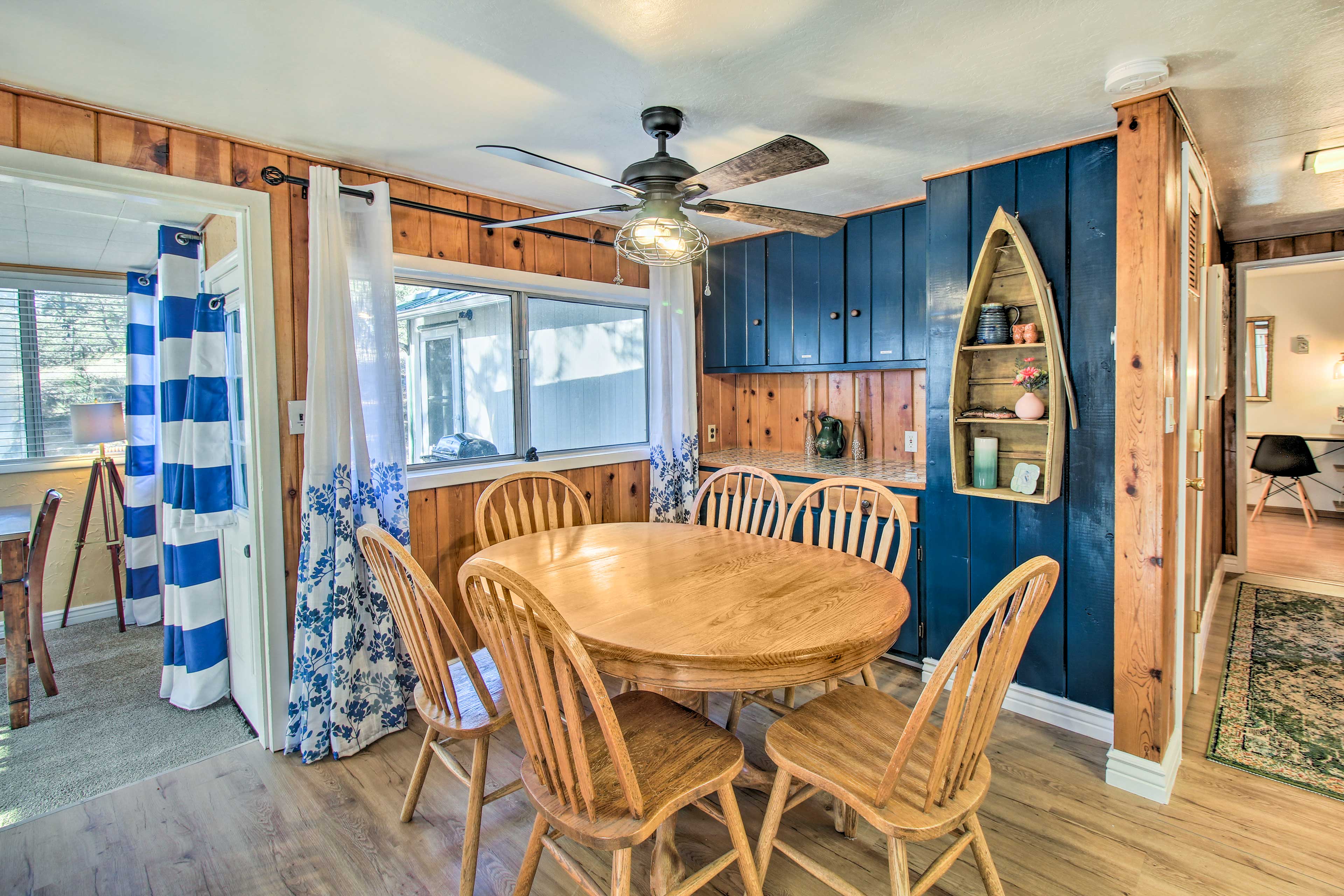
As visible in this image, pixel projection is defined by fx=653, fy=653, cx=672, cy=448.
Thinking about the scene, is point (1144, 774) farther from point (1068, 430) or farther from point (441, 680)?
point (441, 680)

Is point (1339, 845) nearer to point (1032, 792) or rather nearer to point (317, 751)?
point (1032, 792)

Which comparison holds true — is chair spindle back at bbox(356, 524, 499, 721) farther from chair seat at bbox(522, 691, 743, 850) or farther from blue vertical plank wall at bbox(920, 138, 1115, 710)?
blue vertical plank wall at bbox(920, 138, 1115, 710)

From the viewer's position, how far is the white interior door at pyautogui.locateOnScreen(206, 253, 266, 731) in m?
2.41

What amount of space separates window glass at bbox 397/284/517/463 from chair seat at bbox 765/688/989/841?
197 cm

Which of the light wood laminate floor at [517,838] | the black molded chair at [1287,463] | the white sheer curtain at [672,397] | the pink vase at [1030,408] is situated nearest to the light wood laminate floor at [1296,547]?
the black molded chair at [1287,463]

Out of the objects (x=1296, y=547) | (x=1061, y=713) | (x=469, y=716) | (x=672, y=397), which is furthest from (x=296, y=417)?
(x=1296, y=547)

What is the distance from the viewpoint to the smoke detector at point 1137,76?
183 cm

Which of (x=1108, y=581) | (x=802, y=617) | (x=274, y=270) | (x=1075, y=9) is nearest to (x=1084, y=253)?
(x=1075, y=9)

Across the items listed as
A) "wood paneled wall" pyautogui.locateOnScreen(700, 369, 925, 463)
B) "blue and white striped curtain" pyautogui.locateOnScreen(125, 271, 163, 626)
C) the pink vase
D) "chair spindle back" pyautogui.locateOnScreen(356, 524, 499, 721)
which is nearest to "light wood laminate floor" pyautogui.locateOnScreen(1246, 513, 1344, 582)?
"wood paneled wall" pyautogui.locateOnScreen(700, 369, 925, 463)

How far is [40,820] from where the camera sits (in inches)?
80.2

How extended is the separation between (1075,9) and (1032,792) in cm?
225

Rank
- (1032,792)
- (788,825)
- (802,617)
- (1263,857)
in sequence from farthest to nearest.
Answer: (1032,792)
(788,825)
(1263,857)
(802,617)

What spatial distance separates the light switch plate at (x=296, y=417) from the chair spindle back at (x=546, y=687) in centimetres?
136

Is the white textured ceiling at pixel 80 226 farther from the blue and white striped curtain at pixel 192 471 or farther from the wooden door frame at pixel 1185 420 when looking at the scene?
Answer: the wooden door frame at pixel 1185 420
